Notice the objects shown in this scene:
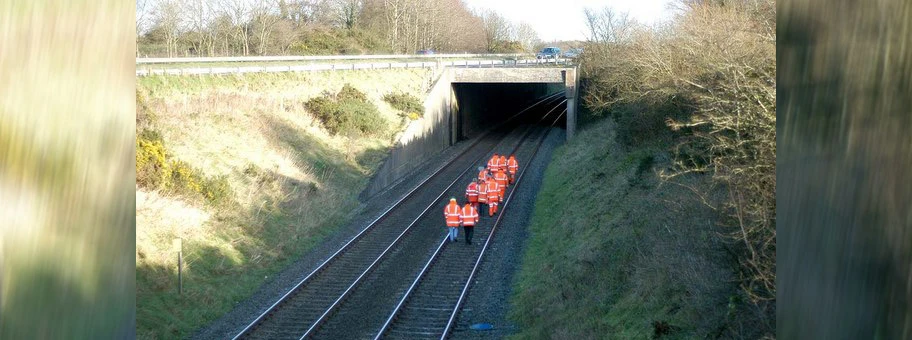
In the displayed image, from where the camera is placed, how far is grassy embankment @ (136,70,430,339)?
1479 cm

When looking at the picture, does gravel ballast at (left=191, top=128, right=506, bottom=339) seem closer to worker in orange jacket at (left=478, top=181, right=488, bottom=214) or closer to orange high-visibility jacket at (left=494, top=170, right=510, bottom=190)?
worker in orange jacket at (left=478, top=181, right=488, bottom=214)

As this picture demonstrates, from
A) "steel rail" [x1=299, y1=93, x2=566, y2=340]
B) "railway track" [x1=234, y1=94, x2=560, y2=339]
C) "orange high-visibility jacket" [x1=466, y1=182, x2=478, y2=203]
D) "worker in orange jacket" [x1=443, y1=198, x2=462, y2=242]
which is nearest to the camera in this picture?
"steel rail" [x1=299, y1=93, x2=566, y2=340]

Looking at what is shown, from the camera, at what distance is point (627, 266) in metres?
13.4

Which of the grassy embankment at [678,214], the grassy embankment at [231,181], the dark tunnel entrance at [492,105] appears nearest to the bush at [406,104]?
the grassy embankment at [231,181]

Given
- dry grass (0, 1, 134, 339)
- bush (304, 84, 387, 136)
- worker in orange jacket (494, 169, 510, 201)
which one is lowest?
worker in orange jacket (494, 169, 510, 201)

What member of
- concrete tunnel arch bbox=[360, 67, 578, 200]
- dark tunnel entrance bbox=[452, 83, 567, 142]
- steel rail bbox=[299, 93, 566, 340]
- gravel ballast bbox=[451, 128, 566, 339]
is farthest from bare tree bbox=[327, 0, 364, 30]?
gravel ballast bbox=[451, 128, 566, 339]

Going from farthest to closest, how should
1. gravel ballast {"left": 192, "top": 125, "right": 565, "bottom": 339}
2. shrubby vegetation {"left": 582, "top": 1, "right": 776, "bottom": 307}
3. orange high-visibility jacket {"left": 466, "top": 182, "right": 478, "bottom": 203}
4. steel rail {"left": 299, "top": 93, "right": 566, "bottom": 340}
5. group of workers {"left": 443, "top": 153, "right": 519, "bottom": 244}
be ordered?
orange high-visibility jacket {"left": 466, "top": 182, "right": 478, "bottom": 203} < group of workers {"left": 443, "top": 153, "right": 519, "bottom": 244} < gravel ballast {"left": 192, "top": 125, "right": 565, "bottom": 339} < steel rail {"left": 299, "top": 93, "right": 566, "bottom": 340} < shrubby vegetation {"left": 582, "top": 1, "right": 776, "bottom": 307}

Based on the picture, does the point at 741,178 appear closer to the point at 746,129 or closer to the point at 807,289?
the point at 746,129

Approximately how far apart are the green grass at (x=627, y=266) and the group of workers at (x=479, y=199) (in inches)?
61.2

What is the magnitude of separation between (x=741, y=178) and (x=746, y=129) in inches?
42.6

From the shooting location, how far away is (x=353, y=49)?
57375 millimetres

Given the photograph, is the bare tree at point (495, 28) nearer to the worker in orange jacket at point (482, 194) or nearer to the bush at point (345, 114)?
the bush at point (345, 114)

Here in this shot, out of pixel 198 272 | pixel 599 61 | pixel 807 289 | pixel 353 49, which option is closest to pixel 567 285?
pixel 198 272

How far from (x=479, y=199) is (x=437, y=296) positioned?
25.4 feet
